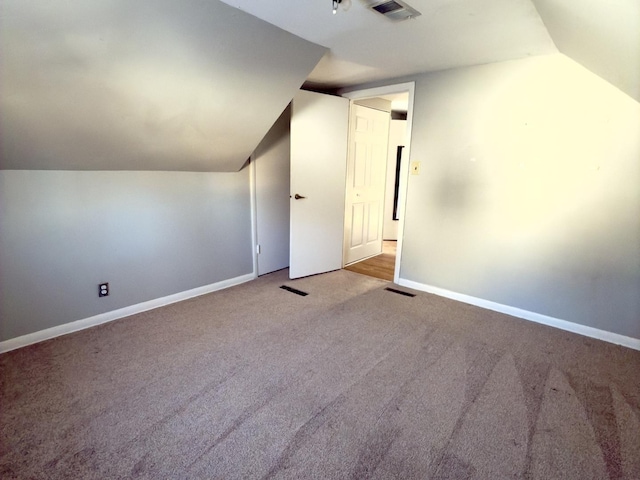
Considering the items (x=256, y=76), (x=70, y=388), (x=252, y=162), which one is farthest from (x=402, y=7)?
(x=70, y=388)

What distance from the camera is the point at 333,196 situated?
3.76 metres

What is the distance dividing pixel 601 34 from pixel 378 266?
9.86ft

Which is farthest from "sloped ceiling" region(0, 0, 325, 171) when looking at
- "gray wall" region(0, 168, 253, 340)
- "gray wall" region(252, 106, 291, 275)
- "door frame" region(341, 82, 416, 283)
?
"door frame" region(341, 82, 416, 283)

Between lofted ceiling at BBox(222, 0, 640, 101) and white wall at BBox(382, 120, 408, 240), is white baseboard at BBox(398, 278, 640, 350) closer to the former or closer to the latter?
lofted ceiling at BBox(222, 0, 640, 101)

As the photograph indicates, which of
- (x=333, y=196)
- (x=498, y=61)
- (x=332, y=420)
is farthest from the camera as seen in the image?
(x=333, y=196)

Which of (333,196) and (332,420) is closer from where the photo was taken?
(332,420)

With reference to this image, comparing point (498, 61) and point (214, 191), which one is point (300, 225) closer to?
point (214, 191)

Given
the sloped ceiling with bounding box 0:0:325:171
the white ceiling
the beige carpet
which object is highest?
the white ceiling

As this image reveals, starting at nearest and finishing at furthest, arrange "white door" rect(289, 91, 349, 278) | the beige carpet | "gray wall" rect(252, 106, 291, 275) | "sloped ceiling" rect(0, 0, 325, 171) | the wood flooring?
the beige carpet → "sloped ceiling" rect(0, 0, 325, 171) → "white door" rect(289, 91, 349, 278) → "gray wall" rect(252, 106, 291, 275) → the wood flooring

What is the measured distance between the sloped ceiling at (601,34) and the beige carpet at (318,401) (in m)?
1.81

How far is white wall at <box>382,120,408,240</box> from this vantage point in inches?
214

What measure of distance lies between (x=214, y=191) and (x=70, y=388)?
1862 mm

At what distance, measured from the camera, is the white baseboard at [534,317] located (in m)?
2.39

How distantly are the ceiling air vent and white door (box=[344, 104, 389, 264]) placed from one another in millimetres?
1888
